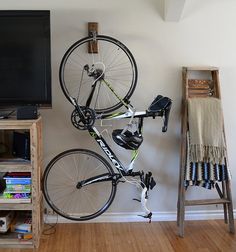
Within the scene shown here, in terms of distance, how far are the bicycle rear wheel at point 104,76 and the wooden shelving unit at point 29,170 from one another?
48cm

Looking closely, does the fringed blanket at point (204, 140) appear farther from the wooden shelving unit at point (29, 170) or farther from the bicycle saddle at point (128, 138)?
the wooden shelving unit at point (29, 170)

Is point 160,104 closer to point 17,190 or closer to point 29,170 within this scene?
point 29,170

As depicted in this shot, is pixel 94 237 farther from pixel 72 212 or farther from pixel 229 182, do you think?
pixel 229 182

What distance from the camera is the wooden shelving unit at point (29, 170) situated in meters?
2.48

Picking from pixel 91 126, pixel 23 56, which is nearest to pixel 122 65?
pixel 91 126

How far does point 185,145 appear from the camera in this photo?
2.84 metres

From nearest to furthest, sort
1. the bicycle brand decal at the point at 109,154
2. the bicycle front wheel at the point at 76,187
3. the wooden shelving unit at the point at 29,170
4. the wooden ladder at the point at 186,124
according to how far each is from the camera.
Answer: the wooden shelving unit at the point at 29,170 → the bicycle brand decal at the point at 109,154 → the wooden ladder at the point at 186,124 → the bicycle front wheel at the point at 76,187

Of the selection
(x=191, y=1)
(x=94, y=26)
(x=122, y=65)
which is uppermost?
(x=191, y=1)

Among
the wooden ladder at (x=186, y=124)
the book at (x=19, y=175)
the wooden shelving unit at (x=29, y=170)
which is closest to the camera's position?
the wooden shelving unit at (x=29, y=170)

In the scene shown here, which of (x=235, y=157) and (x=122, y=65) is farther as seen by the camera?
(x=235, y=157)

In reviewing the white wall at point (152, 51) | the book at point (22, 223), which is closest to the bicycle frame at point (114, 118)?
the white wall at point (152, 51)

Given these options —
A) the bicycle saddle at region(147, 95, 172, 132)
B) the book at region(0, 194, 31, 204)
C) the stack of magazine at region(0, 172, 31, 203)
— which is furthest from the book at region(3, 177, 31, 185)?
the bicycle saddle at region(147, 95, 172, 132)

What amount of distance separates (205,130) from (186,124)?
0.16 metres

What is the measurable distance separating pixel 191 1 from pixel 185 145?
123cm
